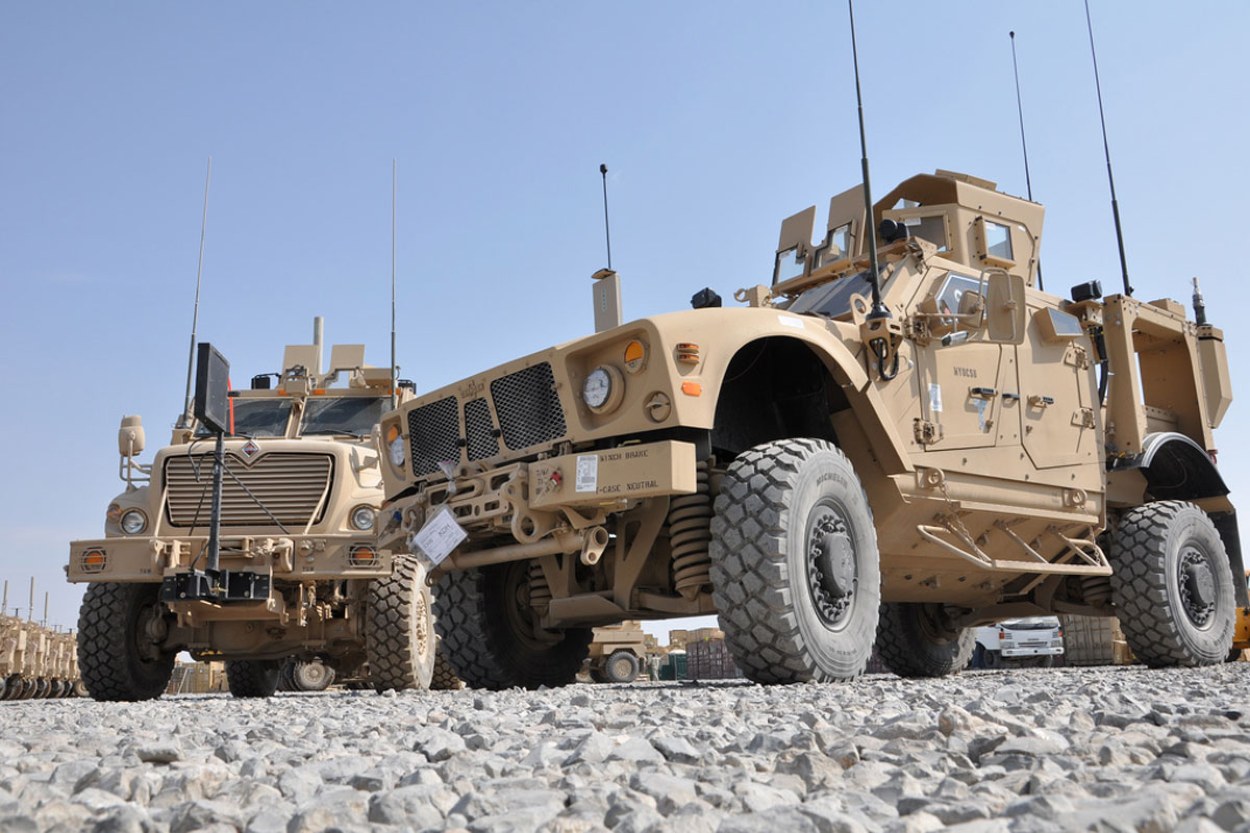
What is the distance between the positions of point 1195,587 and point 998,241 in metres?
2.78

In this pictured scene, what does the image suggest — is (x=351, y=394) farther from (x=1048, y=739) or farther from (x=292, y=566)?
(x=1048, y=739)

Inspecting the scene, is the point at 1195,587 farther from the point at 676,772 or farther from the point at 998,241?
the point at 676,772

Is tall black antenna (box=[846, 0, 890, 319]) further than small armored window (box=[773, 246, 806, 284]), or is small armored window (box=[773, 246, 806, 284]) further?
small armored window (box=[773, 246, 806, 284])

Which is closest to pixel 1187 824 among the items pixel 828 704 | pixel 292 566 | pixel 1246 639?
pixel 828 704

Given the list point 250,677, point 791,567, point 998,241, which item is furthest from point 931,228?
point 250,677

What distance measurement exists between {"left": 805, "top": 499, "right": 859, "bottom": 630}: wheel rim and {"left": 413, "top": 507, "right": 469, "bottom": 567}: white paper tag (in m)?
1.73

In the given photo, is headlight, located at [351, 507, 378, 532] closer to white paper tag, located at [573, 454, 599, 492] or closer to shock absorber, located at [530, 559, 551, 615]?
shock absorber, located at [530, 559, 551, 615]

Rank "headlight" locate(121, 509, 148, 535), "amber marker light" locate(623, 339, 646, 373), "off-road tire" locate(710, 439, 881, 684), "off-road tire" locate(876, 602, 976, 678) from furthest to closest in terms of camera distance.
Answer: "off-road tire" locate(876, 602, 976, 678), "headlight" locate(121, 509, 148, 535), "amber marker light" locate(623, 339, 646, 373), "off-road tire" locate(710, 439, 881, 684)

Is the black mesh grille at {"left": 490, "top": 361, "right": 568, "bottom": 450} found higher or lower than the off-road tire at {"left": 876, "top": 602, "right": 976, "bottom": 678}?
higher

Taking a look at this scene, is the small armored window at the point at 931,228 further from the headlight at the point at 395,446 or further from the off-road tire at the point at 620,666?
the off-road tire at the point at 620,666

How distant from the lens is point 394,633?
7.87 meters

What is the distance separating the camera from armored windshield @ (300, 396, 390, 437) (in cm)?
1057

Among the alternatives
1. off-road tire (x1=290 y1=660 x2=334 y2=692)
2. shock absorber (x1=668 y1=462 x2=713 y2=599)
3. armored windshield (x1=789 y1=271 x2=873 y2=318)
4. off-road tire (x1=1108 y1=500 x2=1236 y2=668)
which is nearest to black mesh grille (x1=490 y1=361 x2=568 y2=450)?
shock absorber (x1=668 y1=462 x2=713 y2=599)

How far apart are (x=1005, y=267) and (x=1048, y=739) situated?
6530mm
